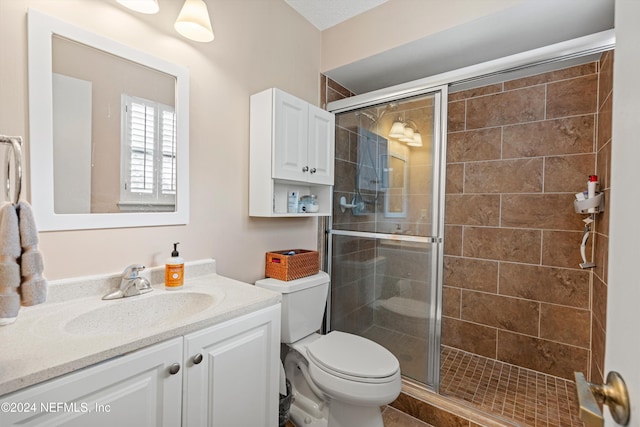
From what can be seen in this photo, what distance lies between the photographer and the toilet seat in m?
1.32

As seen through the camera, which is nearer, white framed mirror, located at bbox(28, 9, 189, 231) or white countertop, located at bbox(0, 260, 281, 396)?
white countertop, located at bbox(0, 260, 281, 396)

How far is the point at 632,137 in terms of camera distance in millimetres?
416

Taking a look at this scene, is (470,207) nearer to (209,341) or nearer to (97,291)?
(209,341)

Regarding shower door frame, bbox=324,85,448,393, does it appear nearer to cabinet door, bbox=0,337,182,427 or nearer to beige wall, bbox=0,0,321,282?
beige wall, bbox=0,0,321,282

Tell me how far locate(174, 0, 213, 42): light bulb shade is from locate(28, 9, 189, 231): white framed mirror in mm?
162

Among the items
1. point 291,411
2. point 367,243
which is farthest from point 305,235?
point 291,411

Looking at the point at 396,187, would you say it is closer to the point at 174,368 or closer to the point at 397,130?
the point at 397,130

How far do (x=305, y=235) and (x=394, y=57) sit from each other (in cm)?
135

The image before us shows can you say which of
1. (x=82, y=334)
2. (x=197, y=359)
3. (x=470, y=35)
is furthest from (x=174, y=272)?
(x=470, y=35)

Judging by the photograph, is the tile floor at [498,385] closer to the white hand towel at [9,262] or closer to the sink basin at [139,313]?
the sink basin at [139,313]

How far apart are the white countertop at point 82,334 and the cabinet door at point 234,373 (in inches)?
2.0

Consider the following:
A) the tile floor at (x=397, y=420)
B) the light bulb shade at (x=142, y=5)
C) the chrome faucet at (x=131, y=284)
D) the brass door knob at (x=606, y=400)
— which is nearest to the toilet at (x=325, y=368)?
the tile floor at (x=397, y=420)

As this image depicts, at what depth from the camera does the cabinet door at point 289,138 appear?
163cm

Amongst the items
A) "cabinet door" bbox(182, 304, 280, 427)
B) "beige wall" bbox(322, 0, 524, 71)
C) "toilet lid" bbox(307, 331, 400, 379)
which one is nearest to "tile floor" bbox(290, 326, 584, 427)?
"toilet lid" bbox(307, 331, 400, 379)
